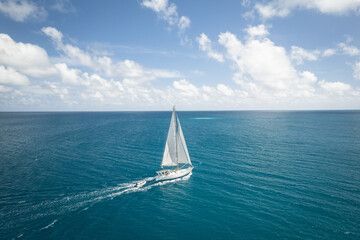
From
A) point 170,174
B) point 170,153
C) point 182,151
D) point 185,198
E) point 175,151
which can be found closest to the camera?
point 185,198

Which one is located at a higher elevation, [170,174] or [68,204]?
[170,174]

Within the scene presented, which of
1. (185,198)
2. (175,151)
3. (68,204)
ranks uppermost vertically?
(175,151)

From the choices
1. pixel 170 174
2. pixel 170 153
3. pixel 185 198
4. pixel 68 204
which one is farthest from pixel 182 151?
pixel 68 204

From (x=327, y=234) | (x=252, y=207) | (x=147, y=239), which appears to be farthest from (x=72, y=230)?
(x=327, y=234)

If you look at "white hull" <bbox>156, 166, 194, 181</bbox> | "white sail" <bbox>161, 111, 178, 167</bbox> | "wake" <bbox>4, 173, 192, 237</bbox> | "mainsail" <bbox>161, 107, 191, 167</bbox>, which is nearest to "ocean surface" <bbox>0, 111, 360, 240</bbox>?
"wake" <bbox>4, 173, 192, 237</bbox>

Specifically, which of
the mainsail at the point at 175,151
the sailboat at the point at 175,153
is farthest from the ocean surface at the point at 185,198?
the mainsail at the point at 175,151

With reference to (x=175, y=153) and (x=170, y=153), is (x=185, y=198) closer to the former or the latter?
(x=175, y=153)

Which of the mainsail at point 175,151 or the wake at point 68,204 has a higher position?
the mainsail at point 175,151

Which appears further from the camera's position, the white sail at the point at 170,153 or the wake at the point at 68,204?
the white sail at the point at 170,153

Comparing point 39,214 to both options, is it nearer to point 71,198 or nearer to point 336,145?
point 71,198

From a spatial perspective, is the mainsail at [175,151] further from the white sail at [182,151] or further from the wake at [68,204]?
the wake at [68,204]

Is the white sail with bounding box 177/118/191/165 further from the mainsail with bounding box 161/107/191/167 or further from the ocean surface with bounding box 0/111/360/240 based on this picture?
the ocean surface with bounding box 0/111/360/240

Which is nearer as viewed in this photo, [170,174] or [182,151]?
[170,174]
